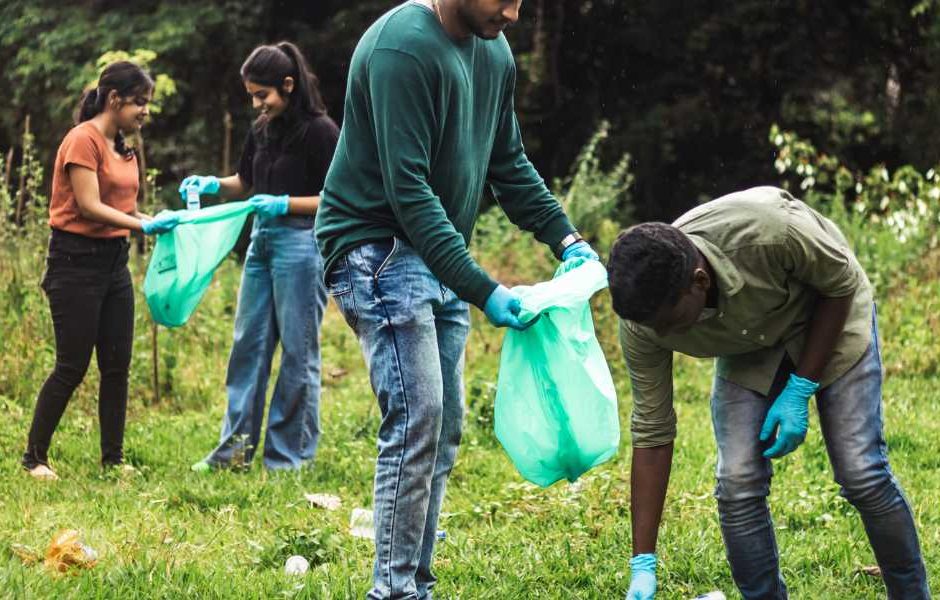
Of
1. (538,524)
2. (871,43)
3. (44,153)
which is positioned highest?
(871,43)

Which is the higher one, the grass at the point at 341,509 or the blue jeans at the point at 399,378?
the blue jeans at the point at 399,378

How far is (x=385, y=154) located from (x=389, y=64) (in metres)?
0.22

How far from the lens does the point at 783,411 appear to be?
301 cm

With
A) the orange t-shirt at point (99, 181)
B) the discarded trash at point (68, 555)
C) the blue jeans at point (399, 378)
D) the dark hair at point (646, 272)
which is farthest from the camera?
the orange t-shirt at point (99, 181)

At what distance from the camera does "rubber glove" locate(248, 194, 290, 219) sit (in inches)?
191

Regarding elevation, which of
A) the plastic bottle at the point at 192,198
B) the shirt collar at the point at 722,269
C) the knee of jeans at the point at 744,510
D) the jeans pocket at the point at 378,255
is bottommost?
the knee of jeans at the point at 744,510

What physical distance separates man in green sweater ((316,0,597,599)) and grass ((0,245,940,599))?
627 mm

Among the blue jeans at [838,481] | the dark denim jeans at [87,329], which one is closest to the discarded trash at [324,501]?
the dark denim jeans at [87,329]

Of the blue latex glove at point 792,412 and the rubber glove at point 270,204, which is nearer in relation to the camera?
the blue latex glove at point 792,412

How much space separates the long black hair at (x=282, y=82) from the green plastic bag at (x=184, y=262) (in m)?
0.40

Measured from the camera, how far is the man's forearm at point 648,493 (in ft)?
10.3

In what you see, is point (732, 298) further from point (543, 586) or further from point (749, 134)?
point (749, 134)

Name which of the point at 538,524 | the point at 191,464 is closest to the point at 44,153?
the point at 191,464

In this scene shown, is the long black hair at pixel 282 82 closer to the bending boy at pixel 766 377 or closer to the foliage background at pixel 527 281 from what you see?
the foliage background at pixel 527 281
